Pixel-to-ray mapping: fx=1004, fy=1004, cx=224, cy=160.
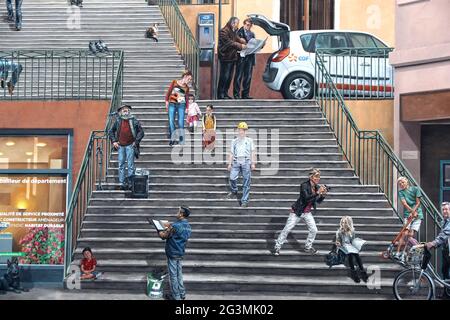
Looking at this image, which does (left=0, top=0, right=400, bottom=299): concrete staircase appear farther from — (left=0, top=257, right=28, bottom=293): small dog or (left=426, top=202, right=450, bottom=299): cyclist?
(left=0, top=257, right=28, bottom=293): small dog

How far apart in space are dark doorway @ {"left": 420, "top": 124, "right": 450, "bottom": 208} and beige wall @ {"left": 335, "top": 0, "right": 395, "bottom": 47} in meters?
4.69

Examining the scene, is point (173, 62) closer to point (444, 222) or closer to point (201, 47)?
point (201, 47)

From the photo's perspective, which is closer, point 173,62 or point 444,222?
point 444,222

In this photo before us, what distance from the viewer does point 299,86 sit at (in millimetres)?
22672

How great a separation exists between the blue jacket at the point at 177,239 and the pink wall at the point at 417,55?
6975mm

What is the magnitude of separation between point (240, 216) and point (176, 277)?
8.83 ft

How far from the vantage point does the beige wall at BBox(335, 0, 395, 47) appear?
82.9 feet

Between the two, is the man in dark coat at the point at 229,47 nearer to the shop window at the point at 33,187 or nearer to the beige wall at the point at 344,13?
the shop window at the point at 33,187

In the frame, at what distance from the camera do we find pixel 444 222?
1608 cm

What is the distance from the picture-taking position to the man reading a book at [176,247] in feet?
49.5

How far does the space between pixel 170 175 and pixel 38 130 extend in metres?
2.95

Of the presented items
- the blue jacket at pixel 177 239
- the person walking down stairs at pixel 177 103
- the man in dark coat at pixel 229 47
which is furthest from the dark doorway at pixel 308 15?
the blue jacket at pixel 177 239
